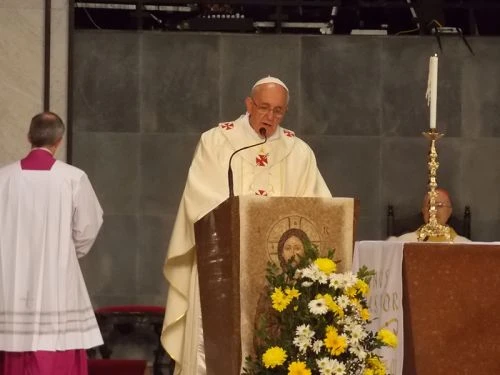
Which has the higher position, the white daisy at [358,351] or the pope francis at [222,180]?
the pope francis at [222,180]

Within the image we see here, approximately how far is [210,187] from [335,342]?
136cm

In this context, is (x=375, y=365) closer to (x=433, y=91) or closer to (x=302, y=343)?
(x=302, y=343)

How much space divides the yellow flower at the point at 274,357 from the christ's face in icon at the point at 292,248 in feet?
1.43

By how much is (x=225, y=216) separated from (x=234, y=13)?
174 inches

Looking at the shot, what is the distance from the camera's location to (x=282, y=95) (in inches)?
263

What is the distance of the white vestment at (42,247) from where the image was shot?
23.4 feet

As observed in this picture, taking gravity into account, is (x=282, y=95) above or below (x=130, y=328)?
above

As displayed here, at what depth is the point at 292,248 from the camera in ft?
18.7

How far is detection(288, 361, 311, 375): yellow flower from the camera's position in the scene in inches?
216

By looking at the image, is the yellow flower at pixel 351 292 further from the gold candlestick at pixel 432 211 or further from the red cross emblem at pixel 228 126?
the red cross emblem at pixel 228 126

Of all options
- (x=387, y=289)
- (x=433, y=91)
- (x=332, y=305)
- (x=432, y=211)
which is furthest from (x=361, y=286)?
(x=433, y=91)

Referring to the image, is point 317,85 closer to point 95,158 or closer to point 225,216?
point 95,158

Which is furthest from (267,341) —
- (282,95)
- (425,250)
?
(282,95)

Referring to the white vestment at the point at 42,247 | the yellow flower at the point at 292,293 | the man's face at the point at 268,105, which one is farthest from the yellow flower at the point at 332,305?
the white vestment at the point at 42,247
